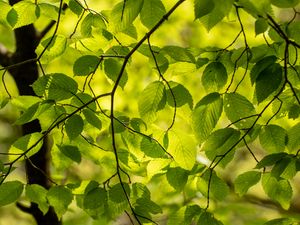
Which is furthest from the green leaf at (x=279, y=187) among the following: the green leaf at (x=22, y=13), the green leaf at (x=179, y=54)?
the green leaf at (x=22, y=13)

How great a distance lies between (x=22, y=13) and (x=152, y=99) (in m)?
0.66

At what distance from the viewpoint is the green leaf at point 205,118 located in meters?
1.78

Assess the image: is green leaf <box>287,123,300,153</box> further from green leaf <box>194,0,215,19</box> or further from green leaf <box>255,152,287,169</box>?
green leaf <box>194,0,215,19</box>

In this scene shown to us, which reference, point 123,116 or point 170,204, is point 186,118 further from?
point 170,204

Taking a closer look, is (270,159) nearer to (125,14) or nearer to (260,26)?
(260,26)

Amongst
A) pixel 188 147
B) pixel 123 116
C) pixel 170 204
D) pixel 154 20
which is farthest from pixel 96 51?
pixel 170 204

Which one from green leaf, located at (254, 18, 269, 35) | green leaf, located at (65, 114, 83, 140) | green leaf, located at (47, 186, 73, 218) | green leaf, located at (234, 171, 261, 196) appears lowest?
green leaf, located at (47, 186, 73, 218)

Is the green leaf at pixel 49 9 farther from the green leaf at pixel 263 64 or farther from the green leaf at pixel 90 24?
the green leaf at pixel 263 64

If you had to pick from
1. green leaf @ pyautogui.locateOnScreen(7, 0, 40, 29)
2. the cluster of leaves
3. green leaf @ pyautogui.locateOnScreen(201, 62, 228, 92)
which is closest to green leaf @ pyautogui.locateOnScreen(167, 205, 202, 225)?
the cluster of leaves

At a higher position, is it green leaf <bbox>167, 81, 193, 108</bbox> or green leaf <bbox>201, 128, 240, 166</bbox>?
green leaf <bbox>167, 81, 193, 108</bbox>

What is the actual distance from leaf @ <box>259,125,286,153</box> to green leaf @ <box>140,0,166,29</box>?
1.95 feet

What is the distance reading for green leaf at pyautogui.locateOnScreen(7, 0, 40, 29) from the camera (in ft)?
6.46

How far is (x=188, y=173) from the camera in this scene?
206 cm

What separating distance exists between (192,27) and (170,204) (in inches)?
79.0
